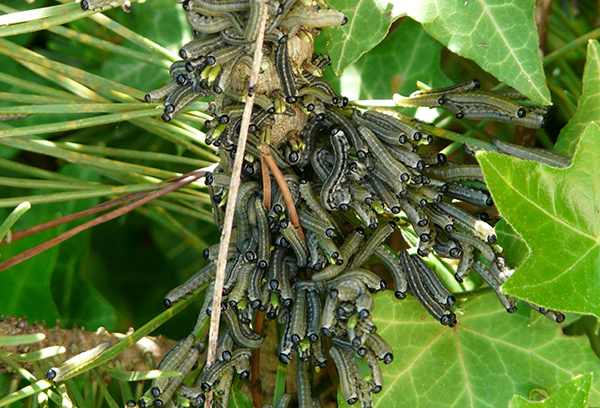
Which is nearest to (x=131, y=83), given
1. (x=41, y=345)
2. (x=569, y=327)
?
(x=41, y=345)

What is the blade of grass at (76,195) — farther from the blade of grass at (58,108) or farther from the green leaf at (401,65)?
the green leaf at (401,65)

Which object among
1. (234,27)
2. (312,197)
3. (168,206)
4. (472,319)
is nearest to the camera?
(234,27)

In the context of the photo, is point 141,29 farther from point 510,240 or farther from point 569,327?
point 569,327

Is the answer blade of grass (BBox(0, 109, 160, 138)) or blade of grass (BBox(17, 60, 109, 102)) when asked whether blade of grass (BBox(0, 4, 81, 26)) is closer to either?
blade of grass (BBox(0, 109, 160, 138))

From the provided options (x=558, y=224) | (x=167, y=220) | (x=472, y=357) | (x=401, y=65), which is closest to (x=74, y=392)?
(x=167, y=220)

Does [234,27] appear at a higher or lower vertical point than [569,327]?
higher

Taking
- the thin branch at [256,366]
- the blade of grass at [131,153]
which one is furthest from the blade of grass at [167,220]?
the thin branch at [256,366]
